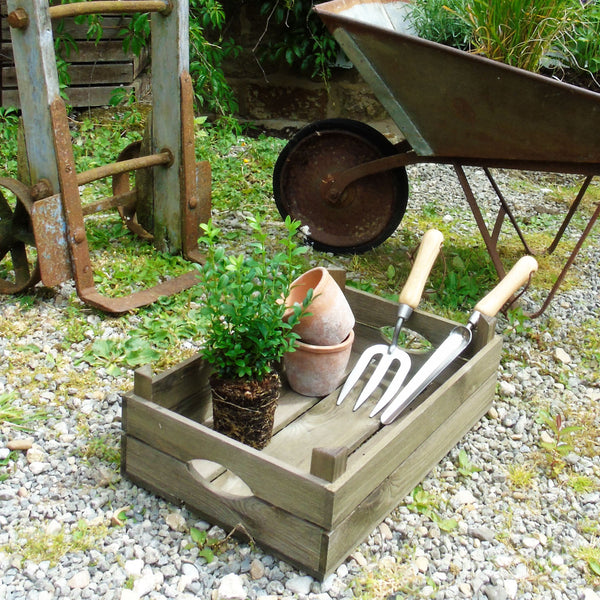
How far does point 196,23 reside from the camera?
14.4ft

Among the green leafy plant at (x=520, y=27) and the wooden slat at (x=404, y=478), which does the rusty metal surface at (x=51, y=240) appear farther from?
the green leafy plant at (x=520, y=27)

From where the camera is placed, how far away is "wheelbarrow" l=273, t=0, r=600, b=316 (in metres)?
2.61

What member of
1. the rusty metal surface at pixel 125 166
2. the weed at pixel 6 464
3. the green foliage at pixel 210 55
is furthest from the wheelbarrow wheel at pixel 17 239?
the green foliage at pixel 210 55

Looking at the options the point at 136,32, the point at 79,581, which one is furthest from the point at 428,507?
the point at 136,32

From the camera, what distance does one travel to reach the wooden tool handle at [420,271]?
2.23 metres

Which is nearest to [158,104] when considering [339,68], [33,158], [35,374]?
[33,158]

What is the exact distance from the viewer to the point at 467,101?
8.89ft

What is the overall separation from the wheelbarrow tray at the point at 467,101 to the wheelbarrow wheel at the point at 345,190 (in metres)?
0.32

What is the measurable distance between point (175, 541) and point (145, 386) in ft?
1.21

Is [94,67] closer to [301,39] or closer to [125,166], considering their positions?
[301,39]

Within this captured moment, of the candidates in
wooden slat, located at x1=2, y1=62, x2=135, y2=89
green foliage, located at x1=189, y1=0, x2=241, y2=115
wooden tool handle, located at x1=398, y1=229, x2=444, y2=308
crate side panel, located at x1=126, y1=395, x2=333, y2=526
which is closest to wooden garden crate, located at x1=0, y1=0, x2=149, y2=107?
wooden slat, located at x1=2, y1=62, x2=135, y2=89

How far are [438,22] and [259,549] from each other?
8.25 ft

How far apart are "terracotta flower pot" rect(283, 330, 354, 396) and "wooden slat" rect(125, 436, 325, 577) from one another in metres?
0.48

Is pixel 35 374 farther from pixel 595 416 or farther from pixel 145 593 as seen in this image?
pixel 595 416
